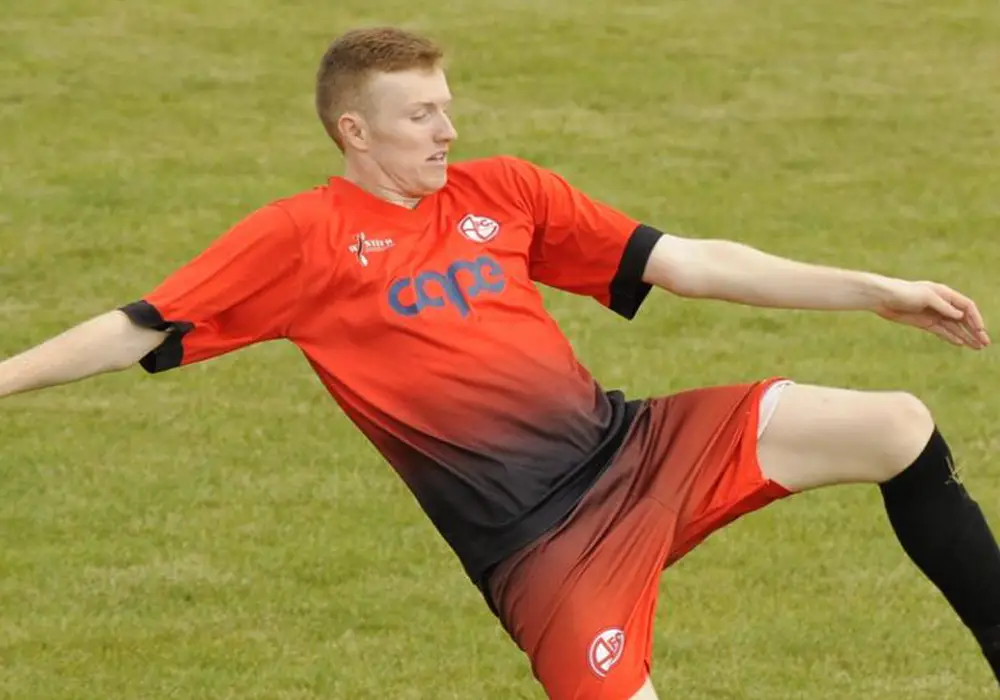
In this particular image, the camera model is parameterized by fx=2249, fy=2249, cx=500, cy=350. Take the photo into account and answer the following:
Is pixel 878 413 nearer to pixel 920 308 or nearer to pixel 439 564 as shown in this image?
pixel 920 308

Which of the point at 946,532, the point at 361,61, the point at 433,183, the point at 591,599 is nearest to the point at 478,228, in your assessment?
the point at 433,183

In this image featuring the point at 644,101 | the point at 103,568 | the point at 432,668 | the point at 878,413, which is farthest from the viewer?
the point at 644,101

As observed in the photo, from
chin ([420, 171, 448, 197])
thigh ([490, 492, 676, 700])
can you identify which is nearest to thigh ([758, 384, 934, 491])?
thigh ([490, 492, 676, 700])

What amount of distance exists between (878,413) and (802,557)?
2241 millimetres

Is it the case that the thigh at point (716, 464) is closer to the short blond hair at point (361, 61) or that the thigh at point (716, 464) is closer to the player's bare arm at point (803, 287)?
the player's bare arm at point (803, 287)

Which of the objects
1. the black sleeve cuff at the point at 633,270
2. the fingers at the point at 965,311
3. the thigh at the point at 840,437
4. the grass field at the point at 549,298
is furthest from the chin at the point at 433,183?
the grass field at the point at 549,298

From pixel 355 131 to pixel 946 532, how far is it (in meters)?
1.84

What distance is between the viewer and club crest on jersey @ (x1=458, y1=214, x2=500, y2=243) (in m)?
5.84

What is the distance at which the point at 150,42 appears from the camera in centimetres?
1424

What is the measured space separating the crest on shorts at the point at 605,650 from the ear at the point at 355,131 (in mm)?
1407

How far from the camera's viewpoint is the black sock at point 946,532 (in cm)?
571

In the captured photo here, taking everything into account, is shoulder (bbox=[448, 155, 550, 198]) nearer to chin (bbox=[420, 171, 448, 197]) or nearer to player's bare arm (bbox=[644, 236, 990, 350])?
chin (bbox=[420, 171, 448, 197])

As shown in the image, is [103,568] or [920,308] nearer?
[920,308]

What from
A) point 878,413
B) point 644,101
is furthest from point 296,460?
point 644,101
